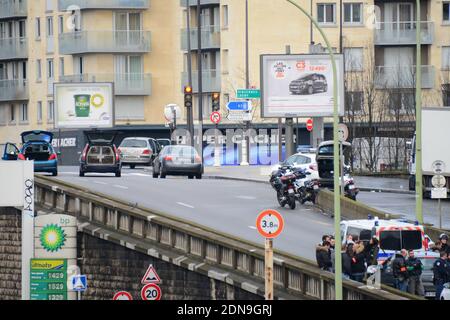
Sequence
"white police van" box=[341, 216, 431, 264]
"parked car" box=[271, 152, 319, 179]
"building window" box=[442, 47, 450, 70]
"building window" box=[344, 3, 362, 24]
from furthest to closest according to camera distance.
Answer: "building window" box=[344, 3, 362, 24] → "building window" box=[442, 47, 450, 70] → "parked car" box=[271, 152, 319, 179] → "white police van" box=[341, 216, 431, 264]

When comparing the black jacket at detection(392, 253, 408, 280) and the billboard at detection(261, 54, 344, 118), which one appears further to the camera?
the billboard at detection(261, 54, 344, 118)

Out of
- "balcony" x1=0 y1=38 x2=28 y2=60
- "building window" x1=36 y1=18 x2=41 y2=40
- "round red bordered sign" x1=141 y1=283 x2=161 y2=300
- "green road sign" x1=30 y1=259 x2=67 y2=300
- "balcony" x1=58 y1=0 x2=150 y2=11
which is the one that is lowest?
"green road sign" x1=30 y1=259 x2=67 y2=300

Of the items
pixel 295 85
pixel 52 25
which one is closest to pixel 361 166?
pixel 295 85

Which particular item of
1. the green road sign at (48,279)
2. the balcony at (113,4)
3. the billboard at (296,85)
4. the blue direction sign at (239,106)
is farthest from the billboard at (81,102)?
the green road sign at (48,279)

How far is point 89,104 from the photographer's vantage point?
287ft

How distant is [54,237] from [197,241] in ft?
20.9

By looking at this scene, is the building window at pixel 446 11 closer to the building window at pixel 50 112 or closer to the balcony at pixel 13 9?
the building window at pixel 50 112

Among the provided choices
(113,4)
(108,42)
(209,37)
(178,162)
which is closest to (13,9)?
(108,42)

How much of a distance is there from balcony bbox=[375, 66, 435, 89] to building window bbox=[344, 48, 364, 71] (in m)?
1.24

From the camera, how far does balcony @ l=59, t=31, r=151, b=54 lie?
104 meters

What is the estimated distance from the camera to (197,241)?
41.1 meters

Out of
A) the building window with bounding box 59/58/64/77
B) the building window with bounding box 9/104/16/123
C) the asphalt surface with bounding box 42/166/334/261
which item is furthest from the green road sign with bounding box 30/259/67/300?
the building window with bounding box 9/104/16/123

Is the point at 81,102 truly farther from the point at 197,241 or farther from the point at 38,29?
the point at 197,241

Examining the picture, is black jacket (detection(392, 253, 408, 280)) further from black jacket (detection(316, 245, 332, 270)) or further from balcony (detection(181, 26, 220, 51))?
balcony (detection(181, 26, 220, 51))
